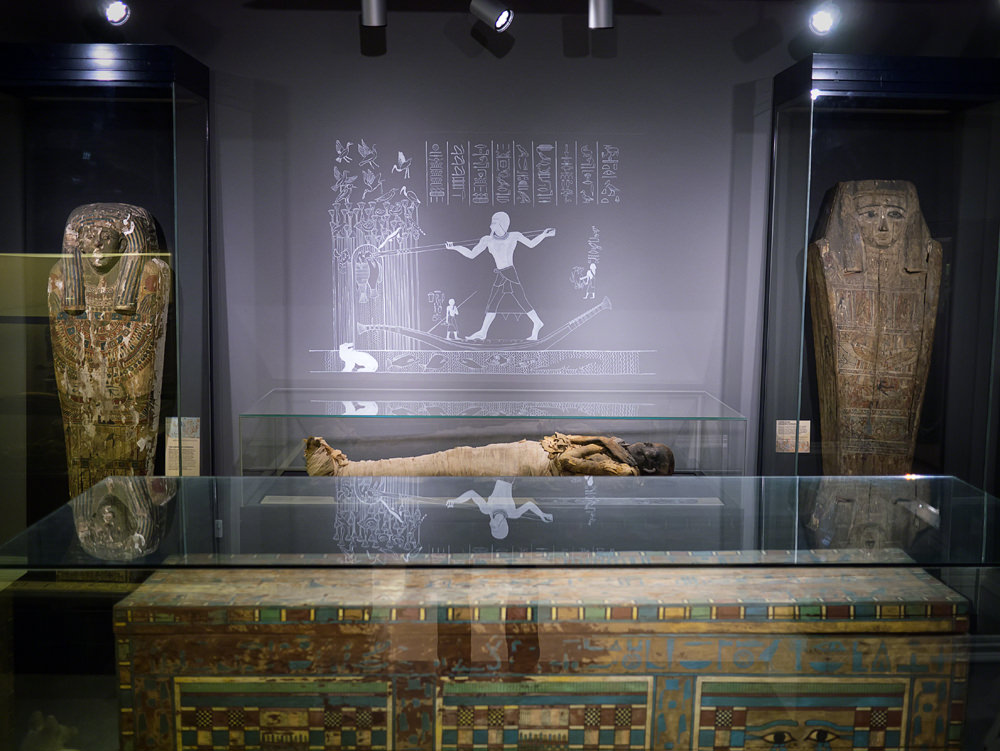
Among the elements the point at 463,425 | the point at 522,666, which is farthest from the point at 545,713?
the point at 463,425

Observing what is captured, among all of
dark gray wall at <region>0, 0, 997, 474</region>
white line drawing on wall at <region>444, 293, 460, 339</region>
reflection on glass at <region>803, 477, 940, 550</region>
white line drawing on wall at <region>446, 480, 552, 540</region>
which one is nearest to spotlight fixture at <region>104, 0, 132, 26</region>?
dark gray wall at <region>0, 0, 997, 474</region>

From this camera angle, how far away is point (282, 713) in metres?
1.08

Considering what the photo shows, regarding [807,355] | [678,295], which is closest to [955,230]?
[807,355]

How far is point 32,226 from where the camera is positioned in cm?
338

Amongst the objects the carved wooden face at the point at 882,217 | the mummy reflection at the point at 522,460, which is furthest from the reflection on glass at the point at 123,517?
the carved wooden face at the point at 882,217

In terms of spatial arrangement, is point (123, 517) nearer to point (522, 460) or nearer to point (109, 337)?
point (522, 460)

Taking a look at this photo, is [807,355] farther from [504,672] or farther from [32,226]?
[32,226]

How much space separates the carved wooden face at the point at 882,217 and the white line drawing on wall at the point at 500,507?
2.52m

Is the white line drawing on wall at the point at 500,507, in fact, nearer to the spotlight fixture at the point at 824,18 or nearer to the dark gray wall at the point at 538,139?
the dark gray wall at the point at 538,139

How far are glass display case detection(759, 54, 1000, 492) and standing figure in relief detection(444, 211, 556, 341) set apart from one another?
1.10 m

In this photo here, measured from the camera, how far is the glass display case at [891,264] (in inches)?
128

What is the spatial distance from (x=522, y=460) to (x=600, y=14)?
1.79 m

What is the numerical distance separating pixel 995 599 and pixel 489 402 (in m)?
2.64

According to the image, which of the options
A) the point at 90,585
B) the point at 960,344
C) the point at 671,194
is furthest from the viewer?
the point at 671,194
